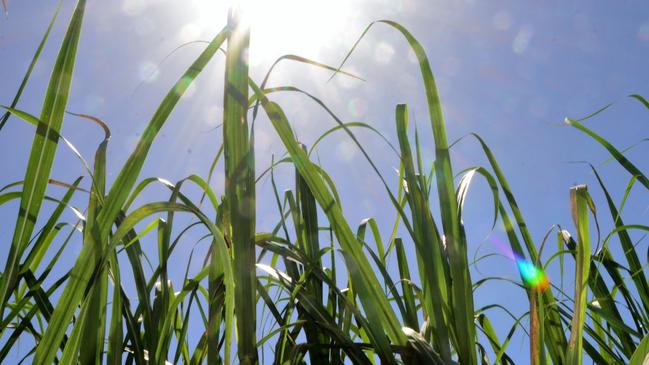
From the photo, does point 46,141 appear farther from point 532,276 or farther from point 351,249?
point 532,276

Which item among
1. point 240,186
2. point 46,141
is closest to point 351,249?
point 240,186

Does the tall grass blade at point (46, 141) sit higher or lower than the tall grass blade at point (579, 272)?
higher

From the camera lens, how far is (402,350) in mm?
536

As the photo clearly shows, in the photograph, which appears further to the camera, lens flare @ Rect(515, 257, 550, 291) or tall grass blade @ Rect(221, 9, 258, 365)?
lens flare @ Rect(515, 257, 550, 291)

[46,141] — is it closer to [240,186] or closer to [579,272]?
[240,186]

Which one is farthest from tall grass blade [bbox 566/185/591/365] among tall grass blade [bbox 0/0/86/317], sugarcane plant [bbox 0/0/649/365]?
tall grass blade [bbox 0/0/86/317]

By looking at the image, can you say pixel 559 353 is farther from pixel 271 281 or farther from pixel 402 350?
pixel 271 281

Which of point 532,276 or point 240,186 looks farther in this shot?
point 532,276

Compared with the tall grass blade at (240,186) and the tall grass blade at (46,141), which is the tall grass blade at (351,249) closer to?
the tall grass blade at (240,186)

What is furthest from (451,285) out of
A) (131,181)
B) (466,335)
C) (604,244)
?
(131,181)

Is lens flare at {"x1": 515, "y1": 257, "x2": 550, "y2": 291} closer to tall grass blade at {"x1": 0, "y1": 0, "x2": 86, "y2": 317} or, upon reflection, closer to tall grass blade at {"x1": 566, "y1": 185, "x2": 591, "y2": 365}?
tall grass blade at {"x1": 566, "y1": 185, "x2": 591, "y2": 365}

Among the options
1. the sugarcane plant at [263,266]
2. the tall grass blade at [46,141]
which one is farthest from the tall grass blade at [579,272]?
the tall grass blade at [46,141]

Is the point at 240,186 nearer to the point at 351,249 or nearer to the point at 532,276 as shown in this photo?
the point at 351,249

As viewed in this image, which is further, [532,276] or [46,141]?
[532,276]
